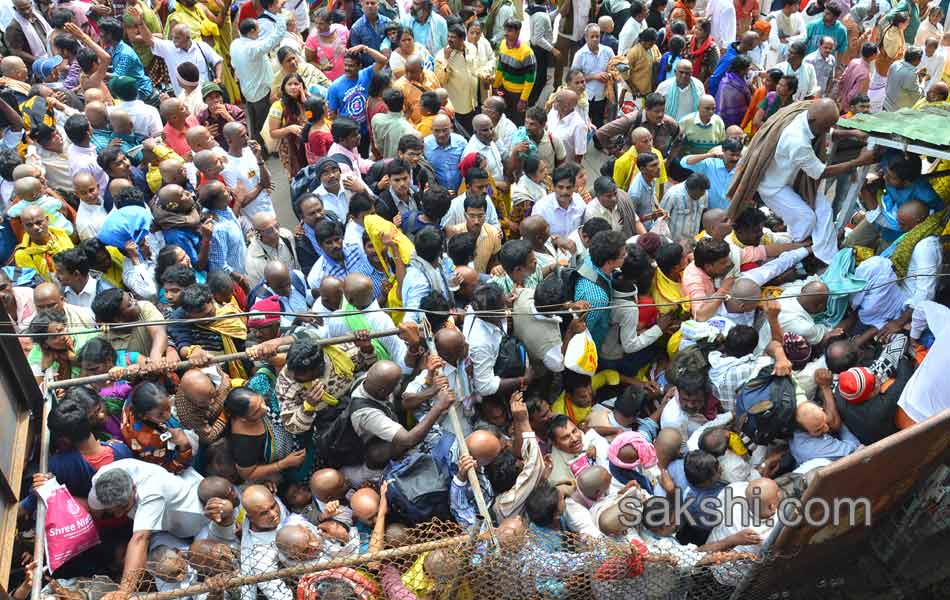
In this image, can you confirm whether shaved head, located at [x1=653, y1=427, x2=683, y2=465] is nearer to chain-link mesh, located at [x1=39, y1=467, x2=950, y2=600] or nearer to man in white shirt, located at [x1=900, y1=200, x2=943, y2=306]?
chain-link mesh, located at [x1=39, y1=467, x2=950, y2=600]

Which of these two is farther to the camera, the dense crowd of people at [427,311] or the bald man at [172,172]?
the bald man at [172,172]

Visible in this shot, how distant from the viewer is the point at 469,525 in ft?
13.4

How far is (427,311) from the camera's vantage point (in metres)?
4.31

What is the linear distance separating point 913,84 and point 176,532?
350 inches

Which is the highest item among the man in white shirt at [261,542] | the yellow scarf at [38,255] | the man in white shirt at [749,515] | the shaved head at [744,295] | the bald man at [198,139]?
the shaved head at [744,295]

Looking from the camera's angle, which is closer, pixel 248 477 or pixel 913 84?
pixel 248 477

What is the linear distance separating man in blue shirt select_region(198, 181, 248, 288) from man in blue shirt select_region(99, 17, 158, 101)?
2.65m

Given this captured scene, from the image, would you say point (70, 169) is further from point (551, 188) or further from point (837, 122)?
point (837, 122)

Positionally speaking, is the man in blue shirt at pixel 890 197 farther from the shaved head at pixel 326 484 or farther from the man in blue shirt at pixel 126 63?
the man in blue shirt at pixel 126 63

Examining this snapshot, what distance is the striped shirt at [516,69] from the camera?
27.6ft

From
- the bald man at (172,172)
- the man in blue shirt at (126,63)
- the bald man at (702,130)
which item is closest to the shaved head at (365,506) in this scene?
the bald man at (172,172)

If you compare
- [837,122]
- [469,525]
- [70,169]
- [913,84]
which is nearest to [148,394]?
[469,525]

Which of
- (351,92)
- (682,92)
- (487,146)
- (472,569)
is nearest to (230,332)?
(472,569)

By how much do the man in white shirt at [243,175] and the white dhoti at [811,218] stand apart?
3.81 m
